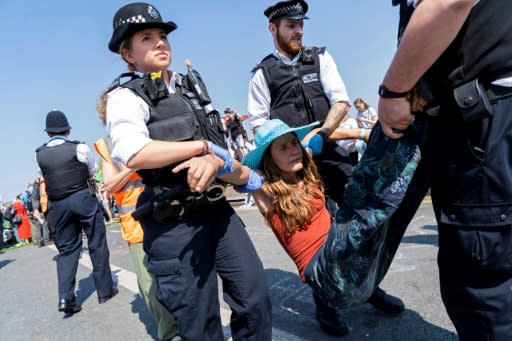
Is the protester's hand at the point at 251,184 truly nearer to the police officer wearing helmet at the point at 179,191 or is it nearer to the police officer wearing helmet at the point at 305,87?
the police officer wearing helmet at the point at 179,191

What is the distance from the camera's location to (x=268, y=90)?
2760mm

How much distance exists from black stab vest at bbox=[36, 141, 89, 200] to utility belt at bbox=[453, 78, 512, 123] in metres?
4.03

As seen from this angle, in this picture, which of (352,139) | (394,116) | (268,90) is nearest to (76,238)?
(268,90)

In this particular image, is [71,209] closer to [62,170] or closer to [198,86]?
[62,170]

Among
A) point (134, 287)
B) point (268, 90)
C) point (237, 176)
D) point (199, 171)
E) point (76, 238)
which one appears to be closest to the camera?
point (199, 171)

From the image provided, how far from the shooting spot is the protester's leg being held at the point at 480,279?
113 centimetres

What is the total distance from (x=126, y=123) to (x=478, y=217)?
1.42 meters

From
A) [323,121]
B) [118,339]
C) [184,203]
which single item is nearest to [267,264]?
[118,339]

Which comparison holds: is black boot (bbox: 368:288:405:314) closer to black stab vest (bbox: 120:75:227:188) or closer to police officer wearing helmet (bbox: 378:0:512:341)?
police officer wearing helmet (bbox: 378:0:512:341)

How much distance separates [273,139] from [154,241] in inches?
39.9

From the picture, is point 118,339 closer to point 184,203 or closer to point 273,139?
point 184,203

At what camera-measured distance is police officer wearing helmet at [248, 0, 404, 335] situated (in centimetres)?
263

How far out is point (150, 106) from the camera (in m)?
1.67

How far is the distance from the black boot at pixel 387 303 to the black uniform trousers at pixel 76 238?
3053 millimetres
